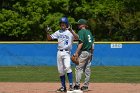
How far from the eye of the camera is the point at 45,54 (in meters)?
30.4

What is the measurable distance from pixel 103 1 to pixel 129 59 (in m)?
11.2

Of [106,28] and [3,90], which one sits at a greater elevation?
[3,90]

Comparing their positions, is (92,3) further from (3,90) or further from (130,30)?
(3,90)

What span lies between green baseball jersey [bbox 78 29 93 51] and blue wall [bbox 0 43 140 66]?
A: 16.5m

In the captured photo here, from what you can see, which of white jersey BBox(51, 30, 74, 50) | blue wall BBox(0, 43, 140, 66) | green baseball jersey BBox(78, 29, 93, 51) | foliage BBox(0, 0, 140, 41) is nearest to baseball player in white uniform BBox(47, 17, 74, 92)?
white jersey BBox(51, 30, 74, 50)

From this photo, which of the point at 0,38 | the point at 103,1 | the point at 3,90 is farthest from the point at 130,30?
the point at 3,90

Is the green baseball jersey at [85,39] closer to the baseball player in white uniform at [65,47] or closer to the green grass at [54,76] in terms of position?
the baseball player in white uniform at [65,47]

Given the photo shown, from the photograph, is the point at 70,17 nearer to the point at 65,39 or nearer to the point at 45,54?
the point at 45,54

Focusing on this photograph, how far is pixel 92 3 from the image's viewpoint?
40375 millimetres

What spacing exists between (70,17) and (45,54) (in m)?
9.41

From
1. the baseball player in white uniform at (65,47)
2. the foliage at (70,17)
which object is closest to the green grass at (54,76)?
the baseball player in white uniform at (65,47)

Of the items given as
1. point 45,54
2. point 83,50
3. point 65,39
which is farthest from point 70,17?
point 65,39

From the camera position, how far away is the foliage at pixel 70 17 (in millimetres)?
38281

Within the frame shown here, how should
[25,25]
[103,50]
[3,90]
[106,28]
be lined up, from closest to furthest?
[3,90] < [103,50] < [25,25] < [106,28]
